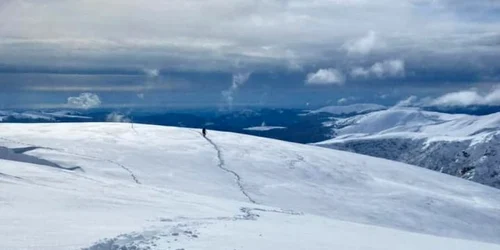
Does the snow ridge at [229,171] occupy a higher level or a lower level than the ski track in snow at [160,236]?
lower

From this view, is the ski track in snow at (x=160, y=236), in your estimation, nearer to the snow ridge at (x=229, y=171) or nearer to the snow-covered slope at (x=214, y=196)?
the snow-covered slope at (x=214, y=196)

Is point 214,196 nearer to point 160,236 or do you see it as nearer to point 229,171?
point 229,171

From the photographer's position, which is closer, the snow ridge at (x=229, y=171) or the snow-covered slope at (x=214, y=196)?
the snow-covered slope at (x=214, y=196)

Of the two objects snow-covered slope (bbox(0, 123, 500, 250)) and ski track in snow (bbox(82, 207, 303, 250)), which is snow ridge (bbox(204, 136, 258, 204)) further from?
ski track in snow (bbox(82, 207, 303, 250))

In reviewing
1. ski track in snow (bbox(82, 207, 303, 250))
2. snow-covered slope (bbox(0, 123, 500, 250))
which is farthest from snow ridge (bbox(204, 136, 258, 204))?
ski track in snow (bbox(82, 207, 303, 250))

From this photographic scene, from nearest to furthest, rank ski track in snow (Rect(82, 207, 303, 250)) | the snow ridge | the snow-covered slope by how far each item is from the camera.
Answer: ski track in snow (Rect(82, 207, 303, 250))
the snow-covered slope
the snow ridge

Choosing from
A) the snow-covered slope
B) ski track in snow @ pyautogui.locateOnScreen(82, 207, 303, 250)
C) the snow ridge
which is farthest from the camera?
the snow ridge

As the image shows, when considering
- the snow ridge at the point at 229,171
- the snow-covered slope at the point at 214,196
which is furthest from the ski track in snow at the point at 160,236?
the snow ridge at the point at 229,171

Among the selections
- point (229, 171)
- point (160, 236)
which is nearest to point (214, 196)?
point (229, 171)
